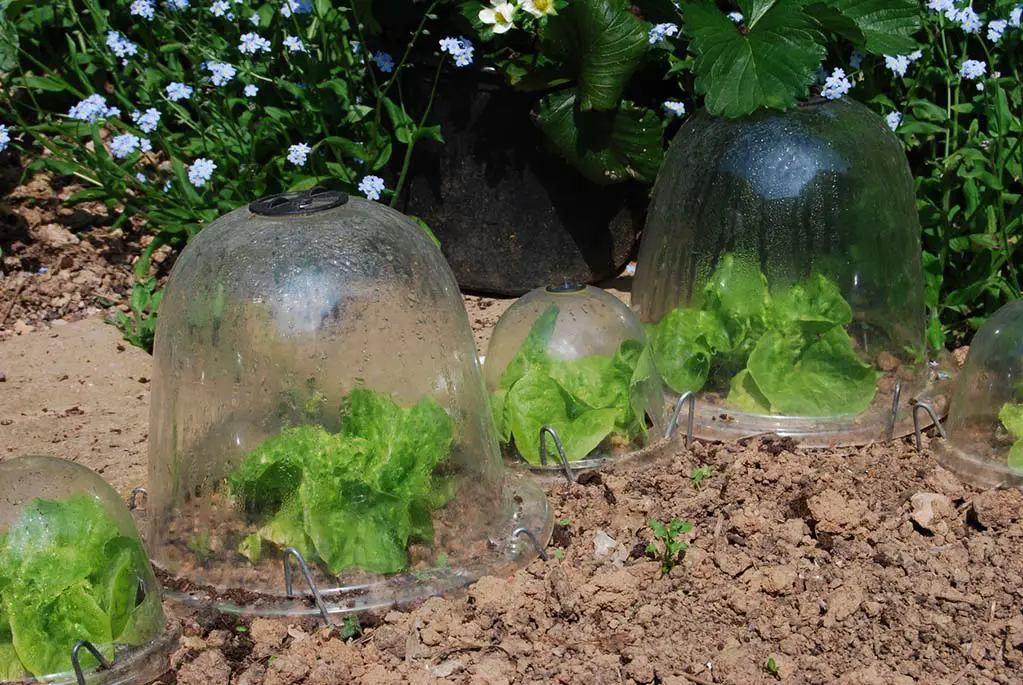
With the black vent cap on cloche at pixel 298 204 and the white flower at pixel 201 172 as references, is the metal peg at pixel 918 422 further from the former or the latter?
the white flower at pixel 201 172

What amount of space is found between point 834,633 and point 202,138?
2.63 meters

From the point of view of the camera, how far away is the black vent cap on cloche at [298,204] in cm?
268

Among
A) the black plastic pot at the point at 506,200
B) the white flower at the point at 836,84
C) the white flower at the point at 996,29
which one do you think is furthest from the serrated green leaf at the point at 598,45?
the white flower at the point at 996,29

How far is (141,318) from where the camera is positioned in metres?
4.27

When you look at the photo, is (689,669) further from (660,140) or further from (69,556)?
(660,140)

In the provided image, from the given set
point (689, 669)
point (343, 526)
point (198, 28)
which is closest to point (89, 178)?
point (198, 28)

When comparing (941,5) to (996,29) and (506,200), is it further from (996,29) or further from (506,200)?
(506,200)

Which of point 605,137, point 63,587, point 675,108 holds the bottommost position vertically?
point 63,587

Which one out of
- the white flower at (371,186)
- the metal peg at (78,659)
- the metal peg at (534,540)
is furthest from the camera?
the white flower at (371,186)

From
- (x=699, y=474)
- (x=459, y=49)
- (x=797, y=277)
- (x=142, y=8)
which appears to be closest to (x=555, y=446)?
(x=699, y=474)

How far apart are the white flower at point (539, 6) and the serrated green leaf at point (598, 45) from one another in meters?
0.10

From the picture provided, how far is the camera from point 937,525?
291cm

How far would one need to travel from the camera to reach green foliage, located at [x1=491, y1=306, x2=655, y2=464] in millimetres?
3152

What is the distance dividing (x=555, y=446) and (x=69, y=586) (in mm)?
1244
